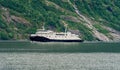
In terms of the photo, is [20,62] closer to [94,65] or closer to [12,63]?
[12,63]

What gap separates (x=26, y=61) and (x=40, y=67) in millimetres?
20083

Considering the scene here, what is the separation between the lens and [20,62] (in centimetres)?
16488

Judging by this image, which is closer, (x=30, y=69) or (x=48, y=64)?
(x=30, y=69)

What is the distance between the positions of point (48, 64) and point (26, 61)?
11386 millimetres

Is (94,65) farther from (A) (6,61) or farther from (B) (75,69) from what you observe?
(A) (6,61)

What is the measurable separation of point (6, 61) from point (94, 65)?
2579 cm

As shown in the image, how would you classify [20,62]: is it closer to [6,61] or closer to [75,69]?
[6,61]

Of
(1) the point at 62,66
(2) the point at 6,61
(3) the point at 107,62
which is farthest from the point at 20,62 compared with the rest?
(3) the point at 107,62

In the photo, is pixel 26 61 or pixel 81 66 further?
pixel 26 61

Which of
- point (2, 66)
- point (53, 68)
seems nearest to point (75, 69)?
point (53, 68)

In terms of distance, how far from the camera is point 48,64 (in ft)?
526

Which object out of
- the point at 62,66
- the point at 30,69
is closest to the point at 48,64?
the point at 62,66

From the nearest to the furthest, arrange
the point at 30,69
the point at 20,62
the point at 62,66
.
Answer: the point at 30,69 < the point at 62,66 < the point at 20,62

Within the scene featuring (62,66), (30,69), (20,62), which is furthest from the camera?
(20,62)
